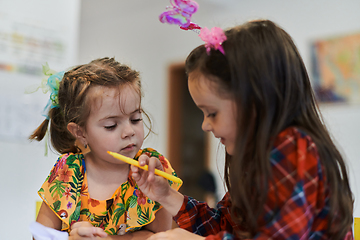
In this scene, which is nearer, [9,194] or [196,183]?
[9,194]

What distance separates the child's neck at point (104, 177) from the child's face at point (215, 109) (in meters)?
0.36

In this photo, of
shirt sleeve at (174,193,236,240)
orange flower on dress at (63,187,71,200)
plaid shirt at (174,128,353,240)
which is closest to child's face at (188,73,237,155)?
plaid shirt at (174,128,353,240)

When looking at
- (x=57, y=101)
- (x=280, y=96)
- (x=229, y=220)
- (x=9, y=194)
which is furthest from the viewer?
(x=9, y=194)

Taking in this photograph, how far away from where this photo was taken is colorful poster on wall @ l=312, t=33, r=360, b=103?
2.76m

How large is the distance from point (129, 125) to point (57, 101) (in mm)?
263

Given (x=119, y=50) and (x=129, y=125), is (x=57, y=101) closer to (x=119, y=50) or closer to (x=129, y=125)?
(x=129, y=125)

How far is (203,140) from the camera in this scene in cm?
427

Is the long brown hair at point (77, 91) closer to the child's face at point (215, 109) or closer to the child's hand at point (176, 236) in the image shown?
the child's face at point (215, 109)

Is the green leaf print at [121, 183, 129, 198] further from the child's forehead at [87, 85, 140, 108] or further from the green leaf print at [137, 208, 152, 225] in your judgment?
the child's forehead at [87, 85, 140, 108]

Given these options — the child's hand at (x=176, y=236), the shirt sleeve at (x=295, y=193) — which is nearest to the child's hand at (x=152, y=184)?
the child's hand at (x=176, y=236)

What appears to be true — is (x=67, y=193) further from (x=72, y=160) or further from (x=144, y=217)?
(x=144, y=217)

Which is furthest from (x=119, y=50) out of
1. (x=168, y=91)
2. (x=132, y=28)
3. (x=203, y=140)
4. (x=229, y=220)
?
(x=229, y=220)

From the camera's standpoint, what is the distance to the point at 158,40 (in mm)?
4062

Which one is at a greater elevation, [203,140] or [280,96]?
[280,96]
